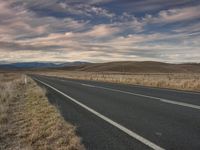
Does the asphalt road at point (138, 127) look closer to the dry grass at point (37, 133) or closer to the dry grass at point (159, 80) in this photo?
the dry grass at point (37, 133)

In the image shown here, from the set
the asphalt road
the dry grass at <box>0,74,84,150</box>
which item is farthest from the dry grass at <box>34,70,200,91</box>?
the dry grass at <box>0,74,84,150</box>

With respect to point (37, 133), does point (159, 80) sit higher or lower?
lower

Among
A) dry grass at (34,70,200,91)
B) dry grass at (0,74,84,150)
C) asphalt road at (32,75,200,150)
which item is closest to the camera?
asphalt road at (32,75,200,150)

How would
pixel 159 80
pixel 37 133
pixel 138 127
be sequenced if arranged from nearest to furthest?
1. pixel 37 133
2. pixel 138 127
3. pixel 159 80

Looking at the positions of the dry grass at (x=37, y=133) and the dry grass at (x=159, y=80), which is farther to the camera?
the dry grass at (x=159, y=80)

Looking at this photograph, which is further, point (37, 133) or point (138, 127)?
point (138, 127)

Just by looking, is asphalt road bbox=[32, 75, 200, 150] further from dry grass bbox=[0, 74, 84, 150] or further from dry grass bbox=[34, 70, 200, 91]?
dry grass bbox=[34, 70, 200, 91]

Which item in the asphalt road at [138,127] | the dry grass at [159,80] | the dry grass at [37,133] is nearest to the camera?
the asphalt road at [138,127]

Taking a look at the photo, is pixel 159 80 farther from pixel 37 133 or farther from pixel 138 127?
pixel 37 133

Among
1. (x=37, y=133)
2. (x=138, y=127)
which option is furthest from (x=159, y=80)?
(x=37, y=133)

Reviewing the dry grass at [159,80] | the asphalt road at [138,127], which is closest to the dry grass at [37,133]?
the asphalt road at [138,127]

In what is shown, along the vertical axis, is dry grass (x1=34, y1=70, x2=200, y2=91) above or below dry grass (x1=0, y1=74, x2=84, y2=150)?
below

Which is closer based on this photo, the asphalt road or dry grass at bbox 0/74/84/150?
the asphalt road

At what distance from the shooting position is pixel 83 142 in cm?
593
